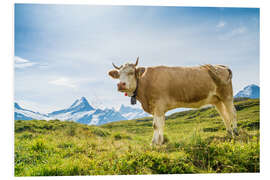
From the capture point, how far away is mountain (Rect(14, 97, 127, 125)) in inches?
204

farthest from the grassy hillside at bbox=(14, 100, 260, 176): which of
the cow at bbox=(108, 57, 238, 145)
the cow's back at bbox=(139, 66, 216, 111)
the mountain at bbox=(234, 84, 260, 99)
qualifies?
the cow's back at bbox=(139, 66, 216, 111)

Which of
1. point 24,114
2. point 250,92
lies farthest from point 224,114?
point 24,114

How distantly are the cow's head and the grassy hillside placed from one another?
118 cm

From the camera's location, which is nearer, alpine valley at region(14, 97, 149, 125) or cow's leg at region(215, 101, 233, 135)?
alpine valley at region(14, 97, 149, 125)

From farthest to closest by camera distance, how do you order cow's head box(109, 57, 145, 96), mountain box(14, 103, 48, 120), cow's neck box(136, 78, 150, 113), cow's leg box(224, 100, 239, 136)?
1. cow's leg box(224, 100, 239, 136)
2. cow's neck box(136, 78, 150, 113)
3. mountain box(14, 103, 48, 120)
4. cow's head box(109, 57, 145, 96)

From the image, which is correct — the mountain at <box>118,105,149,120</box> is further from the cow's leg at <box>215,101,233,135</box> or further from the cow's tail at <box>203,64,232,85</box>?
the cow's tail at <box>203,64,232,85</box>

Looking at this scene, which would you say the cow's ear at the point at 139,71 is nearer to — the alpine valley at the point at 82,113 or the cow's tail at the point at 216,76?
the alpine valley at the point at 82,113

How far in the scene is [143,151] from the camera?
14.5ft

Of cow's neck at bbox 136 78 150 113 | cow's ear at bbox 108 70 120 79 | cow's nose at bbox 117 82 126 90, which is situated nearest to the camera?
cow's nose at bbox 117 82 126 90

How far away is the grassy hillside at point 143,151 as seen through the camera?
13.6 ft

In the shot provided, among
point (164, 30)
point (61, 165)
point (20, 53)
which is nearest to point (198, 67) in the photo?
point (164, 30)

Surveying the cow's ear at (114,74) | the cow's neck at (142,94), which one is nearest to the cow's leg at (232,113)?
the cow's neck at (142,94)

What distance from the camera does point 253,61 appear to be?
17.7 feet
